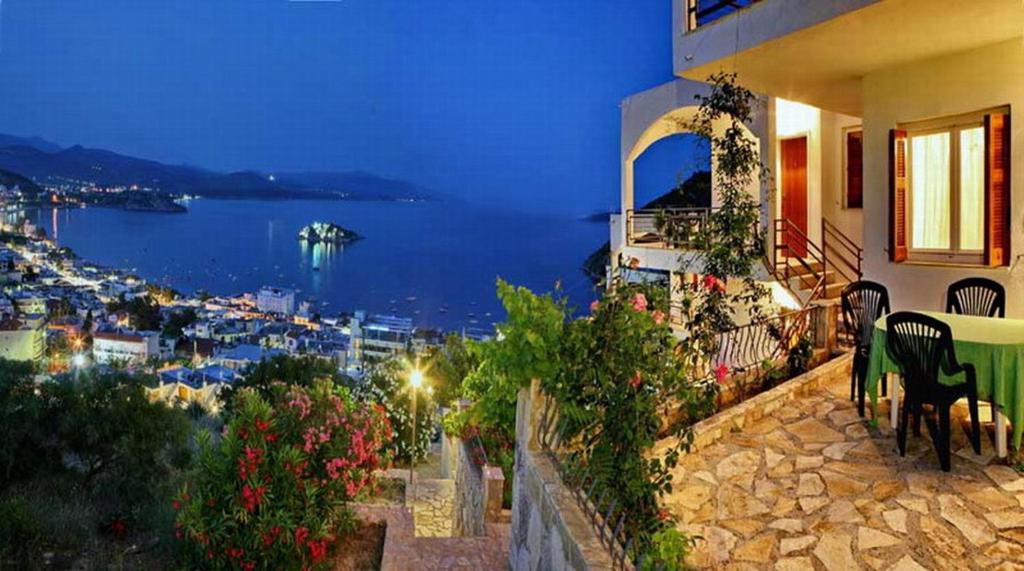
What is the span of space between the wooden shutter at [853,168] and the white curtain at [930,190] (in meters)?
4.01

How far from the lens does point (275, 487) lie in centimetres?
572

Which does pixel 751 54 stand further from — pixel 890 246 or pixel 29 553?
pixel 29 553

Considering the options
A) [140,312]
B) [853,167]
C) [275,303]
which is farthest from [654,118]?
[275,303]

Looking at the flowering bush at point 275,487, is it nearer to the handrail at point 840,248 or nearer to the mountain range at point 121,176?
the handrail at point 840,248

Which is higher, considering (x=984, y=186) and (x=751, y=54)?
(x=751, y=54)

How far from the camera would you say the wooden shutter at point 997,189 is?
7.45 meters

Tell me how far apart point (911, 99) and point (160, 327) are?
40.6 metres

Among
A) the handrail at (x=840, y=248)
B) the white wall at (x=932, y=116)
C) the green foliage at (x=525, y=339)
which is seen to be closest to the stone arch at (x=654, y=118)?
the handrail at (x=840, y=248)

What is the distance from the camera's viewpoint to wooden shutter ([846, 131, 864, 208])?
12.5 m

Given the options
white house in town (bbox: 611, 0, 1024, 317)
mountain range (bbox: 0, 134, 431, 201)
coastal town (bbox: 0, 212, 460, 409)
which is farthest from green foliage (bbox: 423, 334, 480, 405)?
mountain range (bbox: 0, 134, 431, 201)

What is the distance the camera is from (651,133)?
15.1m

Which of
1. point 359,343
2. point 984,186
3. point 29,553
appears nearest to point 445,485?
point 29,553

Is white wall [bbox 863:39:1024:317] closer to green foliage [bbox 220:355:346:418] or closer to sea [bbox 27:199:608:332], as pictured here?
green foliage [bbox 220:355:346:418]

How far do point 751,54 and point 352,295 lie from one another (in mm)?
59392
